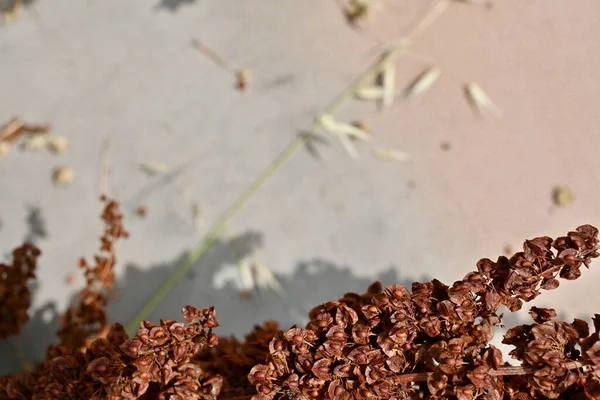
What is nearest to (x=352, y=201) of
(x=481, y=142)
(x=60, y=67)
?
(x=481, y=142)

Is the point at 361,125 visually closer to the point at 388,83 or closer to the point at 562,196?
the point at 388,83

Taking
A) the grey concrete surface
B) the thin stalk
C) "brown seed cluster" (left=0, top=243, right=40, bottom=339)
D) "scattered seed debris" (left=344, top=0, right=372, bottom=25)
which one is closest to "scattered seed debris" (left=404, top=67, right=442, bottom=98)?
the grey concrete surface

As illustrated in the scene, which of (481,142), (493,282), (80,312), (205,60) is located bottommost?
(481,142)

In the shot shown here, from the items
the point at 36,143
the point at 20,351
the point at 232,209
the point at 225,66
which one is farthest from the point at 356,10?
the point at 20,351

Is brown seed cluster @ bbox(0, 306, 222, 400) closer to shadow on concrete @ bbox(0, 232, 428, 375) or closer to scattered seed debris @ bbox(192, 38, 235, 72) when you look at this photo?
shadow on concrete @ bbox(0, 232, 428, 375)

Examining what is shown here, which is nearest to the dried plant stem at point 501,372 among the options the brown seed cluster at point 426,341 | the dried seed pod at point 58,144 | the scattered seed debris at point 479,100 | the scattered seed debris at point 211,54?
the brown seed cluster at point 426,341

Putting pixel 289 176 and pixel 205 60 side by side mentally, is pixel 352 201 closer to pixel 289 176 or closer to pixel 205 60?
pixel 289 176
